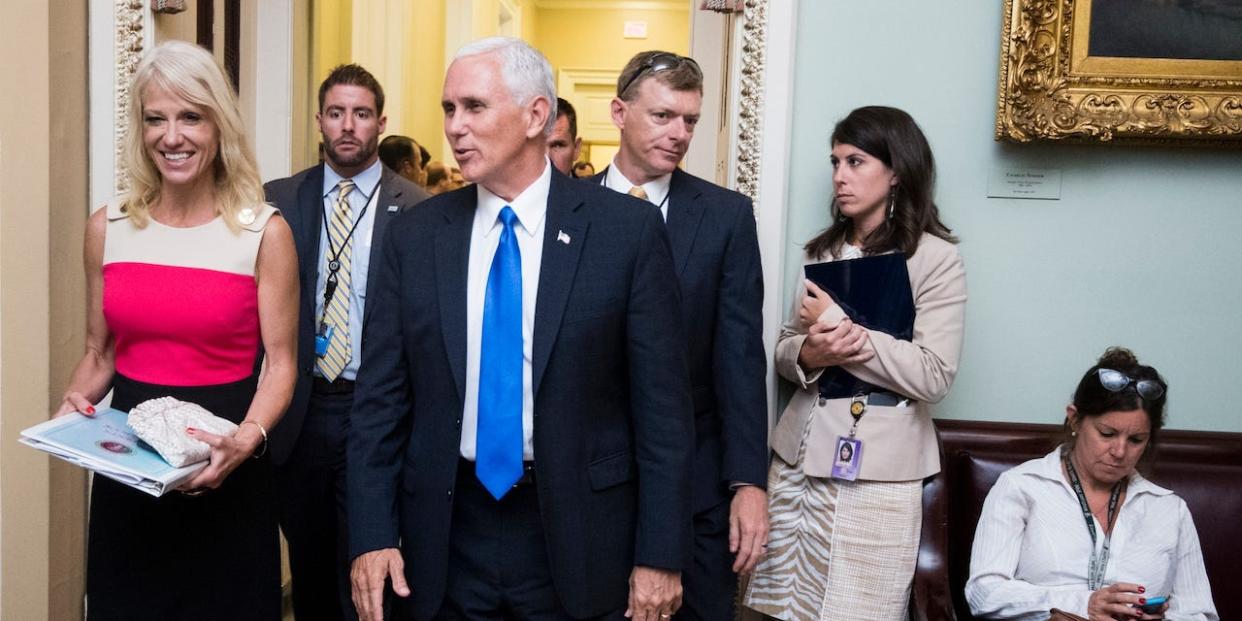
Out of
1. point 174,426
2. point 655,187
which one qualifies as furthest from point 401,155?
point 174,426

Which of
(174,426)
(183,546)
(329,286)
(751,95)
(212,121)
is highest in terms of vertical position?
(751,95)

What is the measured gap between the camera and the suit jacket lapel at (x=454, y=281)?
2.05m

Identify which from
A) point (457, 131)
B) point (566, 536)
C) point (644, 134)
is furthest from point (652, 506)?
point (644, 134)

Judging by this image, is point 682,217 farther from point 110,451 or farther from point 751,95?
point 110,451

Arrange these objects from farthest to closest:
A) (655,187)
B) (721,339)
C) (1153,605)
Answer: (655,187) < (721,339) < (1153,605)

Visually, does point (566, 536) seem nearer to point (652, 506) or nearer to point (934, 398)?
→ point (652, 506)

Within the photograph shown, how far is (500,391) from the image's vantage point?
2039 millimetres

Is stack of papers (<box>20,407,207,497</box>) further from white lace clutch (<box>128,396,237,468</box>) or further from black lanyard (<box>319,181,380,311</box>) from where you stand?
black lanyard (<box>319,181,380,311</box>)

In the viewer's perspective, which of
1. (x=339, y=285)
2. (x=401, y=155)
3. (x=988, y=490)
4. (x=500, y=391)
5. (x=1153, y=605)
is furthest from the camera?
(x=401, y=155)

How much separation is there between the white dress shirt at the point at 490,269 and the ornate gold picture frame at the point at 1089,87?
5.76 feet

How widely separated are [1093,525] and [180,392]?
7.38 feet

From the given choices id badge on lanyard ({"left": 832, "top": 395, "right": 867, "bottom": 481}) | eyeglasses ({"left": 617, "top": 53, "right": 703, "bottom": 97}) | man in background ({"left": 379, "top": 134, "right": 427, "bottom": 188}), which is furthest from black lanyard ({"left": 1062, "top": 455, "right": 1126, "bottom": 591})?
man in background ({"left": 379, "top": 134, "right": 427, "bottom": 188})

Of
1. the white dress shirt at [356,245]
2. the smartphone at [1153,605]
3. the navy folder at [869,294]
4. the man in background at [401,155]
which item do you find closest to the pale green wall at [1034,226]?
the navy folder at [869,294]

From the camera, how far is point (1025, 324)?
343cm
